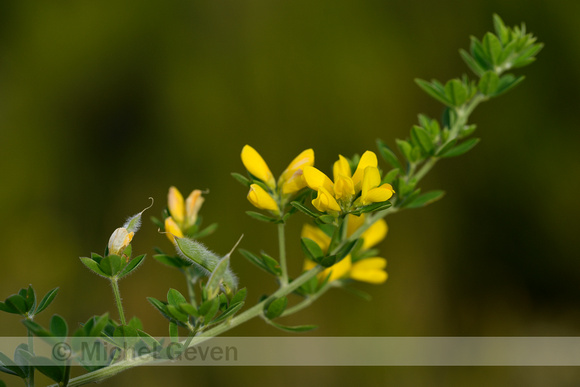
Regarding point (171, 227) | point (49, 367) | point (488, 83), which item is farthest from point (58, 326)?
point (488, 83)

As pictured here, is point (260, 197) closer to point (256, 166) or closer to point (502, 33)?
point (256, 166)

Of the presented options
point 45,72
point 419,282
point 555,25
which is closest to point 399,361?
point 419,282

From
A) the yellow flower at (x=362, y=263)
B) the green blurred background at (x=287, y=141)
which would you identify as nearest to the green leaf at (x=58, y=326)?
the yellow flower at (x=362, y=263)

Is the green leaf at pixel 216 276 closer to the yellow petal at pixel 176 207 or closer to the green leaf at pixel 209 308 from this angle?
the green leaf at pixel 209 308

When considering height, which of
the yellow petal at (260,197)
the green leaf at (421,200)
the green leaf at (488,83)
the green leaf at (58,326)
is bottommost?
the green leaf at (58,326)

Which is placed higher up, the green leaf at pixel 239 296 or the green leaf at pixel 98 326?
the green leaf at pixel 239 296
